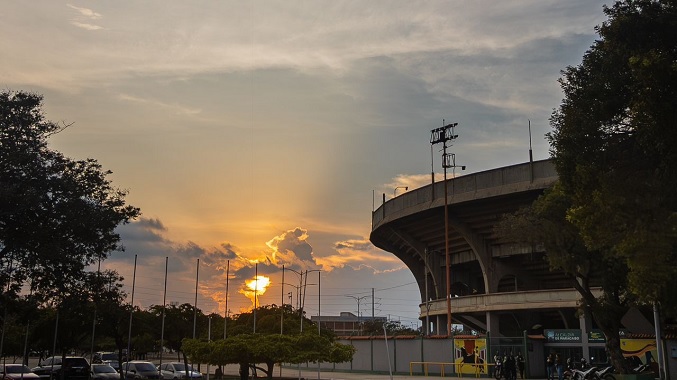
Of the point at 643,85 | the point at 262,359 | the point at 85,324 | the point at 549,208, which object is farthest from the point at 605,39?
the point at 85,324

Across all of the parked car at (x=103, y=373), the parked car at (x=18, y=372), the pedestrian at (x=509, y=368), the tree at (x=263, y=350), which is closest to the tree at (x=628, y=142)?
the pedestrian at (x=509, y=368)

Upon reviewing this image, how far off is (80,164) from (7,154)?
4945 millimetres

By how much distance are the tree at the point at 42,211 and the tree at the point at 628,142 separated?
21613mm

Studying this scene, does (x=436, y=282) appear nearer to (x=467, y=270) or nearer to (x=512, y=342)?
(x=467, y=270)

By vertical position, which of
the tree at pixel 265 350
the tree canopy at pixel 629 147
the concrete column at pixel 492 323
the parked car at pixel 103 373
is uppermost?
the tree canopy at pixel 629 147

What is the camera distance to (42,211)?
101 ft

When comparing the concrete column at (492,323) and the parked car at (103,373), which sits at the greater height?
the concrete column at (492,323)

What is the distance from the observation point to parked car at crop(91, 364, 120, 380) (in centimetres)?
4188

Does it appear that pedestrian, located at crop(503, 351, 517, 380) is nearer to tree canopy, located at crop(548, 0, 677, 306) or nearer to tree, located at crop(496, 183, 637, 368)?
tree, located at crop(496, 183, 637, 368)

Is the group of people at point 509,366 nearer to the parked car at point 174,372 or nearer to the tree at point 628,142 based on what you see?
the tree at point 628,142

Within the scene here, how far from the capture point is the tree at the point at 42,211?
2970cm

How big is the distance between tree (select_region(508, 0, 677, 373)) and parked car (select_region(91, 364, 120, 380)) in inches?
1221

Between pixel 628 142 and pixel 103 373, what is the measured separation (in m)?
34.6

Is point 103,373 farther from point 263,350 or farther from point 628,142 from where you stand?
point 628,142
